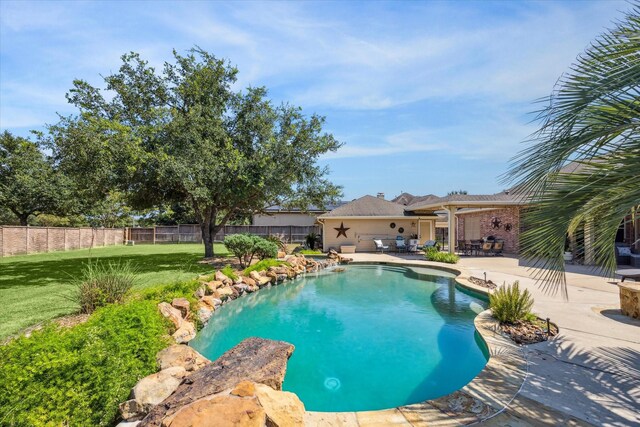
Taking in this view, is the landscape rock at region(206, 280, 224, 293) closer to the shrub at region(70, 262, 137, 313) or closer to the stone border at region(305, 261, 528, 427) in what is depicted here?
the shrub at region(70, 262, 137, 313)

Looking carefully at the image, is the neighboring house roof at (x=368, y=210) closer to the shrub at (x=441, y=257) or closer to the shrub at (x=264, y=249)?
the shrub at (x=441, y=257)

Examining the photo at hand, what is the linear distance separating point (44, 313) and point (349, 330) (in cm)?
604

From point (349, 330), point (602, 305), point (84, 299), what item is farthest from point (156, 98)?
point (602, 305)

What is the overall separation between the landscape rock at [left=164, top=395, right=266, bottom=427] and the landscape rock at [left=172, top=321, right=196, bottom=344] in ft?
11.2

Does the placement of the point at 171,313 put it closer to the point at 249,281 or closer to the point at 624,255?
the point at 249,281

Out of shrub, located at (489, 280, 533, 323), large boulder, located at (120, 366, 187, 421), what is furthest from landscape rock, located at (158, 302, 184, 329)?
shrub, located at (489, 280, 533, 323)

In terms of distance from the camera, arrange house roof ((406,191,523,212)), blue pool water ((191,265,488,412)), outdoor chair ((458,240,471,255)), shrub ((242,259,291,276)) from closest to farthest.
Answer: blue pool water ((191,265,488,412)), shrub ((242,259,291,276)), house roof ((406,191,523,212)), outdoor chair ((458,240,471,255))

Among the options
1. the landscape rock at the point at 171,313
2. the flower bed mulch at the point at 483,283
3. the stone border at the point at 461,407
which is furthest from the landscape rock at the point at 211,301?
the flower bed mulch at the point at 483,283

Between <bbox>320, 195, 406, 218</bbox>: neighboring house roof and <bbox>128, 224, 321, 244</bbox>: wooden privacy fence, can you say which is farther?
<bbox>128, 224, 321, 244</bbox>: wooden privacy fence

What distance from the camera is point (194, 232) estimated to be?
33094mm

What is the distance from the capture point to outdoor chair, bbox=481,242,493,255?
18125 millimetres

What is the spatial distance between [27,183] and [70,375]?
1094 inches

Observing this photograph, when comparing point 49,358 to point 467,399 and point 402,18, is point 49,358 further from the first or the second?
point 402,18

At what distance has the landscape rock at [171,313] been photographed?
5867 mm
